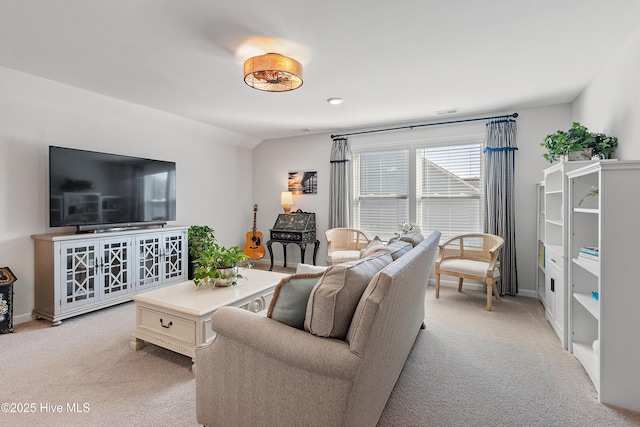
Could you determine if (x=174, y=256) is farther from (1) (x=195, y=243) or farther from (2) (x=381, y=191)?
(2) (x=381, y=191)

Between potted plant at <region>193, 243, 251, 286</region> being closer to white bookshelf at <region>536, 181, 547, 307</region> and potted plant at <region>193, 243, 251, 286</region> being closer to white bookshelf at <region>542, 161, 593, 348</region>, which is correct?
white bookshelf at <region>542, 161, 593, 348</region>

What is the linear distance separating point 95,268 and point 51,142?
1.42 meters

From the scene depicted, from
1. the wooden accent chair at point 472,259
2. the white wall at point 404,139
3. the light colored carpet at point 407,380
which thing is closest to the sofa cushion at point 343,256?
the white wall at point 404,139

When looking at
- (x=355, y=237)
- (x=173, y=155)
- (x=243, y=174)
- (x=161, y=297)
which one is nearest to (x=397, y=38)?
(x=161, y=297)

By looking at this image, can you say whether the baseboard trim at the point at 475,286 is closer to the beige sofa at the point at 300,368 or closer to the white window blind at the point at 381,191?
the white window blind at the point at 381,191

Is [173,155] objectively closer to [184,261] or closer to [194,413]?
[184,261]

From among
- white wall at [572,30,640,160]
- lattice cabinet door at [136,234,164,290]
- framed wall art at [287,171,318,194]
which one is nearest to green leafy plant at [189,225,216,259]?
lattice cabinet door at [136,234,164,290]

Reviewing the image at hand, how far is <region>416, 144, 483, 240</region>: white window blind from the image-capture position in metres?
4.35

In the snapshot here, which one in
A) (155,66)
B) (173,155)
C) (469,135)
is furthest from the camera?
(173,155)

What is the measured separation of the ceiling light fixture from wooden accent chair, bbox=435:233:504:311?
270 centimetres

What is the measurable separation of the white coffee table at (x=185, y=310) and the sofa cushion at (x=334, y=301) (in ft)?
3.53

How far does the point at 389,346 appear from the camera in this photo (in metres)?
1.62

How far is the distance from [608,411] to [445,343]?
1046mm

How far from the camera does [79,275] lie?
318 centimetres
